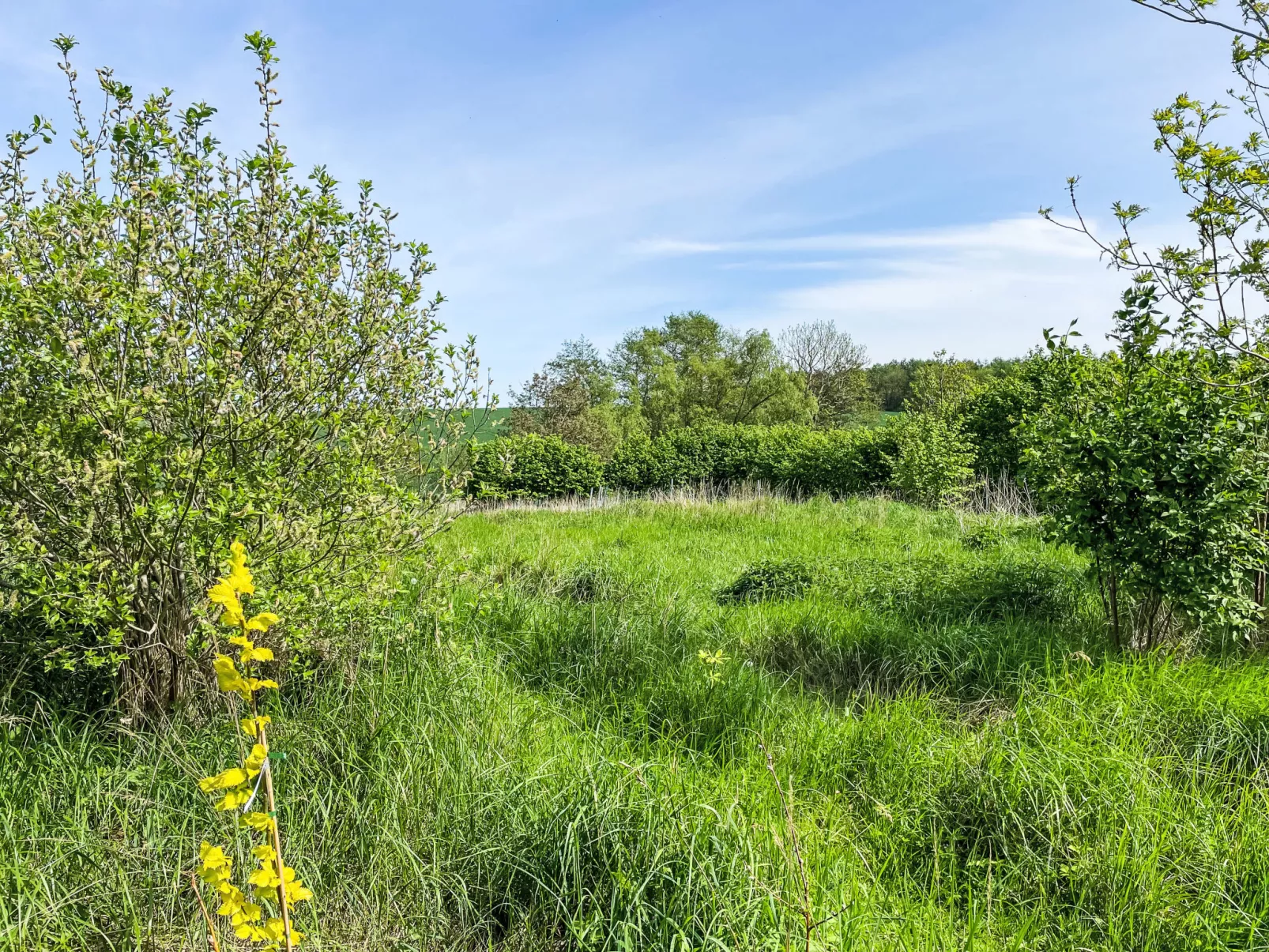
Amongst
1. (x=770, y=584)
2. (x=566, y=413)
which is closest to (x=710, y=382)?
(x=566, y=413)

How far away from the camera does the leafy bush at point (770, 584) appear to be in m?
6.34

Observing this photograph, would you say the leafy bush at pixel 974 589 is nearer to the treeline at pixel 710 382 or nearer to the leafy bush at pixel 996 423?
the leafy bush at pixel 996 423

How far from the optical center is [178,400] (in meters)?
2.95

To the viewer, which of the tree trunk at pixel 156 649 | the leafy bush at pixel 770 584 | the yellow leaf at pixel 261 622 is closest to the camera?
the yellow leaf at pixel 261 622

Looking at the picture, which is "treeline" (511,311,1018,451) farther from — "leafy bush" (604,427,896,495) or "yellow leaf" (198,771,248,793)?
"yellow leaf" (198,771,248,793)

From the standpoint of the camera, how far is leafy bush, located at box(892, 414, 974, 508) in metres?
13.1

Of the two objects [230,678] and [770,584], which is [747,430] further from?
[230,678]

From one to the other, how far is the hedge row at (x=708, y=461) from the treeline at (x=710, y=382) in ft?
26.6

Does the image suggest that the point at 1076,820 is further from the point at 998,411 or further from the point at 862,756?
the point at 998,411

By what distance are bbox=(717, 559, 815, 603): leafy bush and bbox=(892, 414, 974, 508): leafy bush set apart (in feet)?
21.8

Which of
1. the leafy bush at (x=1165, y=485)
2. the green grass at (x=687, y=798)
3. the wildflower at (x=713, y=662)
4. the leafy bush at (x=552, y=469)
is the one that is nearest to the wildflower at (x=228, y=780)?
the green grass at (x=687, y=798)

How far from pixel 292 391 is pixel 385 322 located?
1.88ft

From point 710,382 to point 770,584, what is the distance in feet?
112

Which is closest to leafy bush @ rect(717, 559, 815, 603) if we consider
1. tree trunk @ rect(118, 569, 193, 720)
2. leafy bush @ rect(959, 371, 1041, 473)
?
tree trunk @ rect(118, 569, 193, 720)
